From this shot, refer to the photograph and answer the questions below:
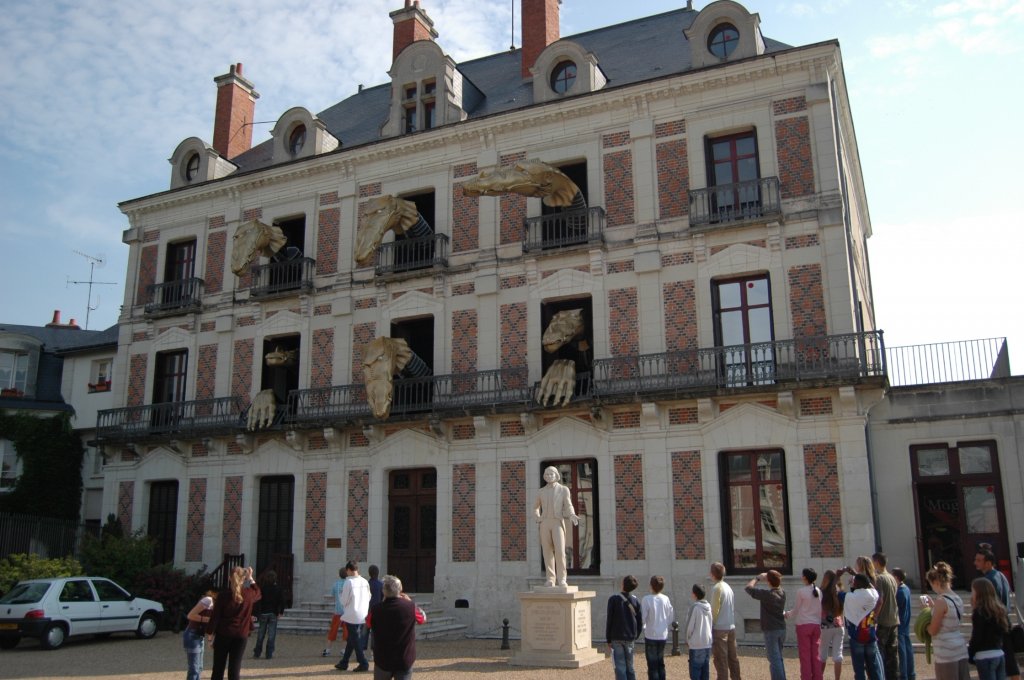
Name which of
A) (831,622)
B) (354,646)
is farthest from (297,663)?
(831,622)

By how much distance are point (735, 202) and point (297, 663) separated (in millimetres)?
11812

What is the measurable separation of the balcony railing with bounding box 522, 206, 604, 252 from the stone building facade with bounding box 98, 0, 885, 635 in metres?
0.06

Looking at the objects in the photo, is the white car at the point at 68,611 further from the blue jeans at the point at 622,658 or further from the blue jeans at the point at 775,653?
the blue jeans at the point at 775,653

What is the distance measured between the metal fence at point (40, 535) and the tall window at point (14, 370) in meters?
5.20

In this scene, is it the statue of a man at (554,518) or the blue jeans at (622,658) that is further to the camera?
the statue of a man at (554,518)

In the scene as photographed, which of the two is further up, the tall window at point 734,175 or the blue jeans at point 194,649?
the tall window at point 734,175

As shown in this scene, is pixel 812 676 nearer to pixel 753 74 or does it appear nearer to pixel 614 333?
pixel 614 333

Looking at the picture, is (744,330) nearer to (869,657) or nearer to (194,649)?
(869,657)

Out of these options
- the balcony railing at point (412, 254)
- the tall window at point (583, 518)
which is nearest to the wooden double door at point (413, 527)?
the tall window at point (583, 518)

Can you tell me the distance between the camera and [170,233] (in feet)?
81.9

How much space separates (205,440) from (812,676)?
1623 cm

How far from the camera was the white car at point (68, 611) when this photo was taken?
53.2 ft

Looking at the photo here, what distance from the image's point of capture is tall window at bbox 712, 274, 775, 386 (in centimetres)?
1711

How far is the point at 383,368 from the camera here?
65.2 ft
